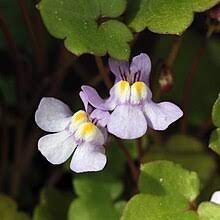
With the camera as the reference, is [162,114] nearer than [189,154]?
Yes

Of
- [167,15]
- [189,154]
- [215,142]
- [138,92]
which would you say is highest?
[167,15]

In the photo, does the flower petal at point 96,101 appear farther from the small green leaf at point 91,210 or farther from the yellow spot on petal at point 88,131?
the small green leaf at point 91,210

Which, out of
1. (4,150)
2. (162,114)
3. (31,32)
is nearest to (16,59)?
(31,32)

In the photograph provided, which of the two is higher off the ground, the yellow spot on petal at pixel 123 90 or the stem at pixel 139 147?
the yellow spot on petal at pixel 123 90

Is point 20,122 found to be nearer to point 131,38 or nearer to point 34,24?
point 34,24

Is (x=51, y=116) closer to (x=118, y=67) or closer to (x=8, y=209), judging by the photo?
(x=118, y=67)

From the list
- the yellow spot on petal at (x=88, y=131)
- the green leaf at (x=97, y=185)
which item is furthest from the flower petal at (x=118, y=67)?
the green leaf at (x=97, y=185)
